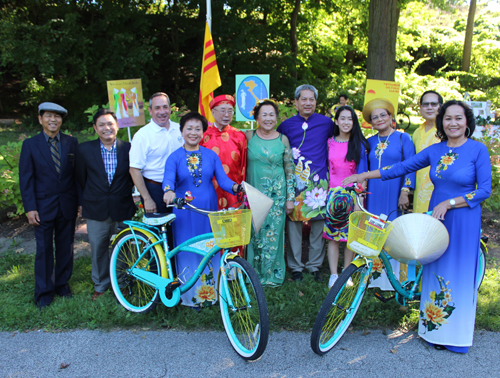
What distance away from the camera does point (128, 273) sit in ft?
12.2

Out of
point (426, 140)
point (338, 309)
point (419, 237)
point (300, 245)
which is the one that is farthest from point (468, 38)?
point (338, 309)

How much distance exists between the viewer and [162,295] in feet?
11.2

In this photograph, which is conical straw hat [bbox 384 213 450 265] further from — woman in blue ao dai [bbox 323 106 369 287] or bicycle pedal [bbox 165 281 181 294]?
bicycle pedal [bbox 165 281 181 294]

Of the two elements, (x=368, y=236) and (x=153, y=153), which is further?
(x=153, y=153)

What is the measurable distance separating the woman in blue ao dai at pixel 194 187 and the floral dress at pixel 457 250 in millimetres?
1725

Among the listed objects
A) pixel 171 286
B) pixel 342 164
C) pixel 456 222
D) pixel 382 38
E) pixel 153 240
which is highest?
pixel 382 38

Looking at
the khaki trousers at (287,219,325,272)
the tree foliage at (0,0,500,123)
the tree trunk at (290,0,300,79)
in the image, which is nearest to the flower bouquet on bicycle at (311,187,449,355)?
the khaki trousers at (287,219,325,272)

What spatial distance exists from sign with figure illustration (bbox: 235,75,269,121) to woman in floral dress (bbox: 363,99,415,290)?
1.79 m

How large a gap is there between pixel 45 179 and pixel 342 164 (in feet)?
9.41

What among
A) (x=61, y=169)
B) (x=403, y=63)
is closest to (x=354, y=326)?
(x=61, y=169)

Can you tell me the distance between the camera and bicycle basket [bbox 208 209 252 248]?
2785 millimetres

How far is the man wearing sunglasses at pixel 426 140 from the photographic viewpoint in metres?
3.90

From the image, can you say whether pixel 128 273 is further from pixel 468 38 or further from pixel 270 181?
pixel 468 38

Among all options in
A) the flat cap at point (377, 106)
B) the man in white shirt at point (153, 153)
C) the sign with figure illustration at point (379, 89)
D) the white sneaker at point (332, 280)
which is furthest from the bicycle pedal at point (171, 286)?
the sign with figure illustration at point (379, 89)
